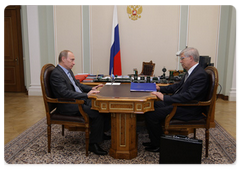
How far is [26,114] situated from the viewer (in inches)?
174

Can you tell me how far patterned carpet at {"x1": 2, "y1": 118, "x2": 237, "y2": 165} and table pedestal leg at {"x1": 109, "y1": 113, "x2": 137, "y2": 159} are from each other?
3.1 inches

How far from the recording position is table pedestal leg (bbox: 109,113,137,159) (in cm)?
249

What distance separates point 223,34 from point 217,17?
0.48 meters

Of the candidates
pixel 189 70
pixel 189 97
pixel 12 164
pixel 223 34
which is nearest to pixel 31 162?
pixel 12 164

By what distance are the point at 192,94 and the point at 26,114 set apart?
11.3 feet

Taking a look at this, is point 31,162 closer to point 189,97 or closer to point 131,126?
point 131,126

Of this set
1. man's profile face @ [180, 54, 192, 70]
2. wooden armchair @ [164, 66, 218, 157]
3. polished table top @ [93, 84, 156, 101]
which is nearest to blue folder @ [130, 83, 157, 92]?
polished table top @ [93, 84, 156, 101]

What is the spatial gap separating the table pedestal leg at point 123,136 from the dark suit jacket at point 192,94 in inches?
19.3

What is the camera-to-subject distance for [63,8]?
5961mm

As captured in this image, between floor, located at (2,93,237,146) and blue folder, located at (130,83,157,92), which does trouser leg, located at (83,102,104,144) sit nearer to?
blue folder, located at (130,83,157,92)

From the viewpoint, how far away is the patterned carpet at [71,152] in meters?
2.53

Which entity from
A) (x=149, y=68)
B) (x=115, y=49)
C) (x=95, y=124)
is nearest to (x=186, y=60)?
(x=95, y=124)

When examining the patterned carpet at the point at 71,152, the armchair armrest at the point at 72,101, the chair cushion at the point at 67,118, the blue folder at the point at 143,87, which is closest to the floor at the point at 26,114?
the patterned carpet at the point at 71,152

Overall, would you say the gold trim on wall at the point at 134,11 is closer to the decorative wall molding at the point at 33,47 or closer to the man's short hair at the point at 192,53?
the decorative wall molding at the point at 33,47
